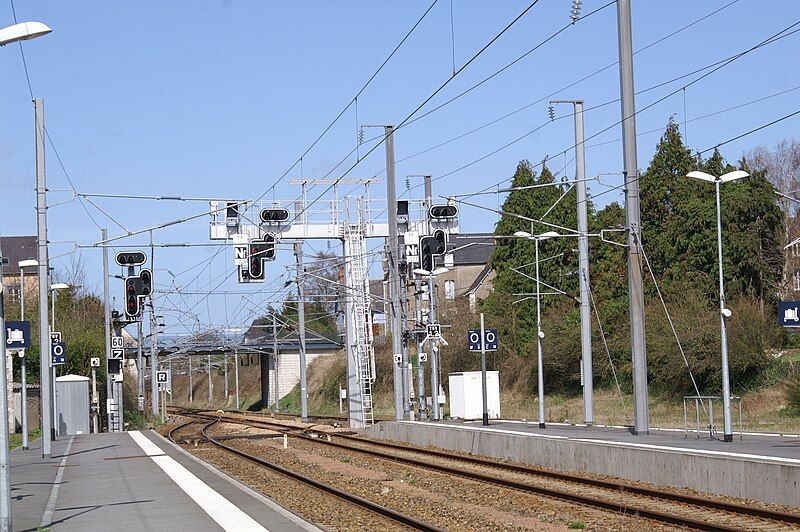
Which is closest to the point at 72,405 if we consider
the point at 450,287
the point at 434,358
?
the point at 434,358

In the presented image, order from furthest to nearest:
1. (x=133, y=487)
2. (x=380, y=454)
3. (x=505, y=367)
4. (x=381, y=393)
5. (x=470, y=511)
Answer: (x=381, y=393)
(x=505, y=367)
(x=380, y=454)
(x=133, y=487)
(x=470, y=511)

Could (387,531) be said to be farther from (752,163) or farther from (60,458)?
(752,163)

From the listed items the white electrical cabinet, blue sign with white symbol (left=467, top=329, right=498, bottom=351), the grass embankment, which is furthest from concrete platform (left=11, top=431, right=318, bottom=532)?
the white electrical cabinet

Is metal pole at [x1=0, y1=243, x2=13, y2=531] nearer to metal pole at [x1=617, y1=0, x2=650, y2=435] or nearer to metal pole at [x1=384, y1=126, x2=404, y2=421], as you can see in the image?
metal pole at [x1=617, y1=0, x2=650, y2=435]

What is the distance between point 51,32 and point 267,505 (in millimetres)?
8462

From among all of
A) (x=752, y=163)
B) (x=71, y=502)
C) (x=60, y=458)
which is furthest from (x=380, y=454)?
(x=752, y=163)

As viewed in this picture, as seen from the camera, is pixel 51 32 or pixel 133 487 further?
pixel 133 487

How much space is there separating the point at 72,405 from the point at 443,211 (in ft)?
72.8

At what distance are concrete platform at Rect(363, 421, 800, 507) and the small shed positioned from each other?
2295 centimetres

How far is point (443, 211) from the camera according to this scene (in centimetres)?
3975

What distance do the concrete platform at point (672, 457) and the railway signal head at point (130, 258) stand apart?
34.1ft

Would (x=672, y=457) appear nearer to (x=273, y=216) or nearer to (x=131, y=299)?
(x=131, y=299)

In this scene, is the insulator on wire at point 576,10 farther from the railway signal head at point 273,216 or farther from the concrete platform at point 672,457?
the railway signal head at point 273,216

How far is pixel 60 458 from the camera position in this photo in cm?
3241
